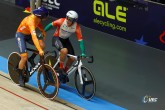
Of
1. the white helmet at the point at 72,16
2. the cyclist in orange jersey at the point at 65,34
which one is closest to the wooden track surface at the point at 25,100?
the cyclist in orange jersey at the point at 65,34

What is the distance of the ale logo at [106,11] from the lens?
13.0 meters

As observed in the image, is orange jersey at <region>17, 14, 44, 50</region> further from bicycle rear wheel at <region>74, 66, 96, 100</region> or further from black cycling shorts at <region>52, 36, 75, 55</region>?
bicycle rear wheel at <region>74, 66, 96, 100</region>

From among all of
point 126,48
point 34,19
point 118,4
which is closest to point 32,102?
point 34,19

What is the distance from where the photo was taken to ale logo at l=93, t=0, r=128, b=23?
13.0 metres

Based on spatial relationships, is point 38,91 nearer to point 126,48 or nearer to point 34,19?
point 34,19

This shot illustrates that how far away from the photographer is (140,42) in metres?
12.9

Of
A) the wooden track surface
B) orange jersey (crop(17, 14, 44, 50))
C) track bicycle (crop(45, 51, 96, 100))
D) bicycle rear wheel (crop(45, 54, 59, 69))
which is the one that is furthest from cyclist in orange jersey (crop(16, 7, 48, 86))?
track bicycle (crop(45, 51, 96, 100))

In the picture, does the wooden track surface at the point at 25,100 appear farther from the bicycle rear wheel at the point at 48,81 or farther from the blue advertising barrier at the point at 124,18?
the blue advertising barrier at the point at 124,18

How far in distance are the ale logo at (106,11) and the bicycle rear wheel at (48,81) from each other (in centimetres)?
459

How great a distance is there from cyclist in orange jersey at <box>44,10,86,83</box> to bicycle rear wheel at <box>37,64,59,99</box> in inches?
19.1

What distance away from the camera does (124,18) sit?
1301cm

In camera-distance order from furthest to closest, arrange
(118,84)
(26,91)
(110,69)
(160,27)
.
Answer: (160,27) → (110,69) → (118,84) → (26,91)

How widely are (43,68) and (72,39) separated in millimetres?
4345

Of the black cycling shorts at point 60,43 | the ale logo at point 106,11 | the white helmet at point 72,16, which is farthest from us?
the ale logo at point 106,11
